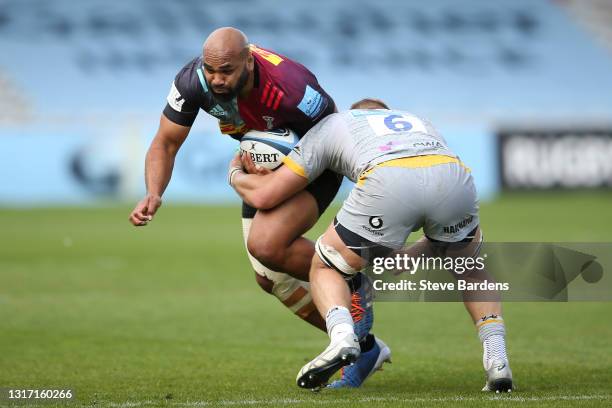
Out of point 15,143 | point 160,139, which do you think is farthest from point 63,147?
point 160,139

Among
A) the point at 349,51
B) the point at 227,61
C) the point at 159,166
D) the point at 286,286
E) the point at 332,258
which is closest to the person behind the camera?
the point at 332,258

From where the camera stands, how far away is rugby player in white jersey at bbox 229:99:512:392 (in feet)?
17.0

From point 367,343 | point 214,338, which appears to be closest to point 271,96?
point 367,343

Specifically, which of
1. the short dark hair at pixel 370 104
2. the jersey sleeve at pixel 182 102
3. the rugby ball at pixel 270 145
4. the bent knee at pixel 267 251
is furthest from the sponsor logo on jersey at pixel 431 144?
the jersey sleeve at pixel 182 102

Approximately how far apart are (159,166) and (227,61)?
2.97ft

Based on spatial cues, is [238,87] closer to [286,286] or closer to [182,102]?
[182,102]

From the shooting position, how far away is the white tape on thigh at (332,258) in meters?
5.36

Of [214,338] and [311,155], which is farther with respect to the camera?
[214,338]

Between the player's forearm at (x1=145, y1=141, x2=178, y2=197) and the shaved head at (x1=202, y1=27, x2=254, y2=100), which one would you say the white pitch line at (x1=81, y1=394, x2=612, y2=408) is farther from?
the shaved head at (x1=202, y1=27, x2=254, y2=100)

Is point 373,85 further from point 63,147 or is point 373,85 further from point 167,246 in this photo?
point 167,246

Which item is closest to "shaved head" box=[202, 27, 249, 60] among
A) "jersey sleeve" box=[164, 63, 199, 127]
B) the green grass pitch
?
"jersey sleeve" box=[164, 63, 199, 127]

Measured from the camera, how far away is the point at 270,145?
235 inches

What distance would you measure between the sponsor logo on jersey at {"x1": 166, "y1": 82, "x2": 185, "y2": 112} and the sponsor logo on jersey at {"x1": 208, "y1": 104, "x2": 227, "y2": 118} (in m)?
0.18

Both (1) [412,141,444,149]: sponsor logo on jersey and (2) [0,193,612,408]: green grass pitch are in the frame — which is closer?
(1) [412,141,444,149]: sponsor logo on jersey
